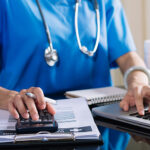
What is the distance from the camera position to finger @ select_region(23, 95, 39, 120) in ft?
2.53

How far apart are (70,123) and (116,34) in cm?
71

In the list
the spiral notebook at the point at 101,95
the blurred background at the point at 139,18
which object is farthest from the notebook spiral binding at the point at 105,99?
the blurred background at the point at 139,18

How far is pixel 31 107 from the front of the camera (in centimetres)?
80

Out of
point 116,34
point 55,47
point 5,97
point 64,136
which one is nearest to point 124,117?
point 64,136

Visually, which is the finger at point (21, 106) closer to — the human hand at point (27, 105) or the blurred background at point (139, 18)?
the human hand at point (27, 105)

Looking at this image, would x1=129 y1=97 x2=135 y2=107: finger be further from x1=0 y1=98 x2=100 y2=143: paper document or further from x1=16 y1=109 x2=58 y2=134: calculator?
x1=16 y1=109 x2=58 y2=134: calculator

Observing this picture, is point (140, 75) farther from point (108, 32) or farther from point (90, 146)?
point (90, 146)

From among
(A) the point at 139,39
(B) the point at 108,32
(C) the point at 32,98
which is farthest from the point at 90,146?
(A) the point at 139,39

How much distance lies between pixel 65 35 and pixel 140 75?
0.31m

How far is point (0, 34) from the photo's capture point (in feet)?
3.85

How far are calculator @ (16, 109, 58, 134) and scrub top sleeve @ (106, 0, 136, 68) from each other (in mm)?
677

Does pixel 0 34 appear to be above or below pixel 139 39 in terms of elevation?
above

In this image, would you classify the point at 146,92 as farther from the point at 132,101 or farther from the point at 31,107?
the point at 31,107

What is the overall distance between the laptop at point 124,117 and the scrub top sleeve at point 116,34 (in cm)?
47
